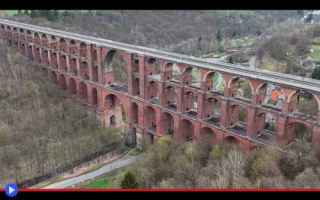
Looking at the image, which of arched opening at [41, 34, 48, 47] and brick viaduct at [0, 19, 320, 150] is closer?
brick viaduct at [0, 19, 320, 150]

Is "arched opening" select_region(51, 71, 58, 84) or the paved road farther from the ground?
"arched opening" select_region(51, 71, 58, 84)

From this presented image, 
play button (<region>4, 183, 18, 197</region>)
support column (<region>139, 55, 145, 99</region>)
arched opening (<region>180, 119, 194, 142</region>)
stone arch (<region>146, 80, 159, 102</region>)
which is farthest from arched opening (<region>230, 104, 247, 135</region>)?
play button (<region>4, 183, 18, 197</region>)

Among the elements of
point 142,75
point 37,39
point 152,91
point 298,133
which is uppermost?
point 37,39

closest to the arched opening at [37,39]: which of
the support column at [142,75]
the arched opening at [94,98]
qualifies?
the arched opening at [94,98]

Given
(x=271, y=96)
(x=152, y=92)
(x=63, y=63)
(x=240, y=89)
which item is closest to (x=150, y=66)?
(x=152, y=92)

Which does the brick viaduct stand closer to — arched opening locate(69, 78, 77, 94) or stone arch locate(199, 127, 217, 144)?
arched opening locate(69, 78, 77, 94)

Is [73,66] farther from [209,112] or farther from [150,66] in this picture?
[209,112]
